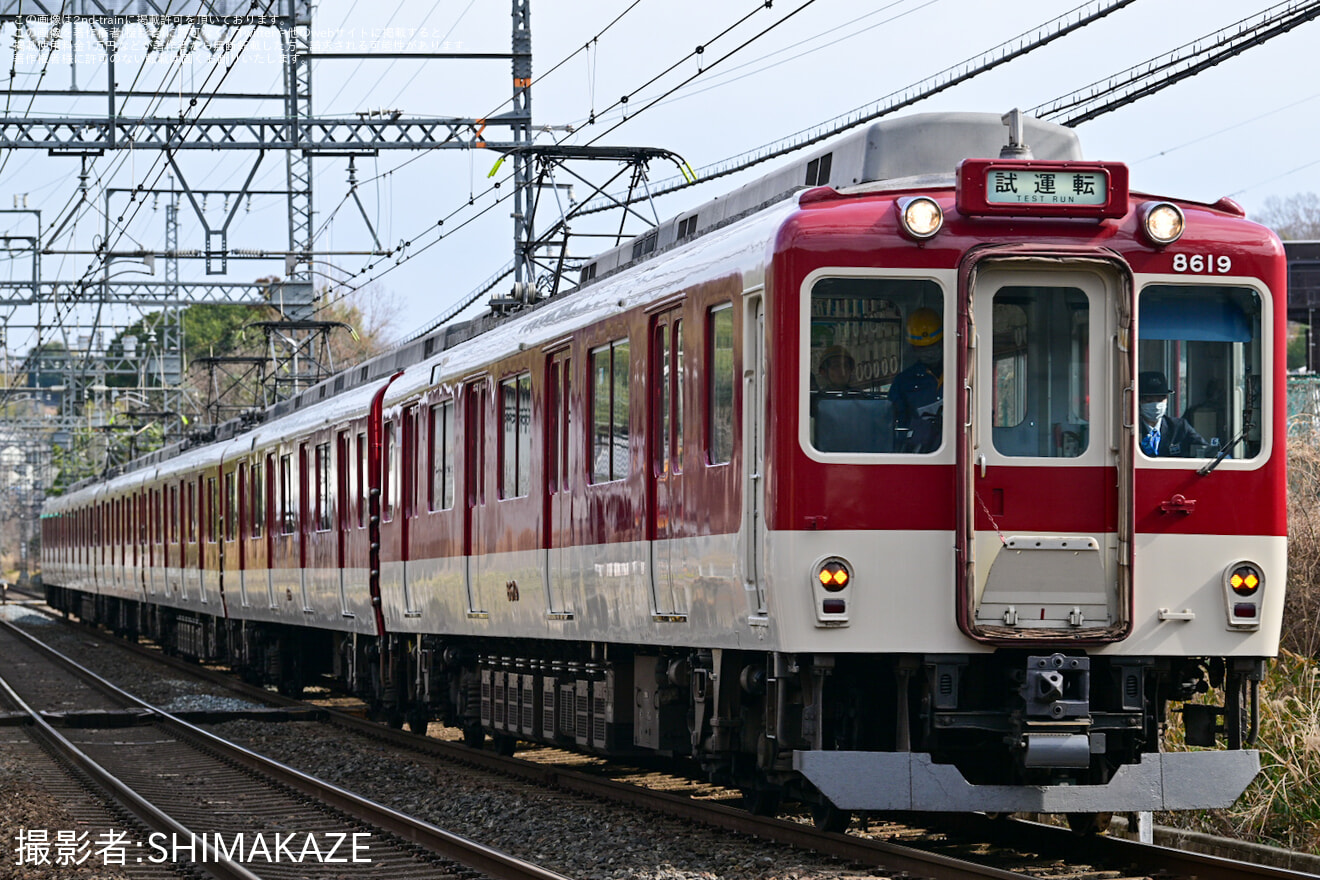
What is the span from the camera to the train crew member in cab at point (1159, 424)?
915cm

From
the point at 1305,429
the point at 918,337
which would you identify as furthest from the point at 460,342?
the point at 918,337

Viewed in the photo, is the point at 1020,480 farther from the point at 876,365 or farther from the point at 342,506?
the point at 342,506

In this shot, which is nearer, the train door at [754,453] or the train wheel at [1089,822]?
the train door at [754,453]

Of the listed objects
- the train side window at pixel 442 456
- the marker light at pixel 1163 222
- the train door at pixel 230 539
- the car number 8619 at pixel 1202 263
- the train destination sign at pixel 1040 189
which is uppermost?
the train destination sign at pixel 1040 189

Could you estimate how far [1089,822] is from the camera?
973 centimetres

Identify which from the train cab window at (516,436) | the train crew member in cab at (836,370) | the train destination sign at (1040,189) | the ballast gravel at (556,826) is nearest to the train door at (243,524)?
the ballast gravel at (556,826)

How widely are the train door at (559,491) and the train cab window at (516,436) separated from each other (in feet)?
1.56

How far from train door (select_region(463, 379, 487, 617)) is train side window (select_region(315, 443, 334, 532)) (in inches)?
203

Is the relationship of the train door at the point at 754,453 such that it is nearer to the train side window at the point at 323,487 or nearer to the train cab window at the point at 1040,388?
the train cab window at the point at 1040,388

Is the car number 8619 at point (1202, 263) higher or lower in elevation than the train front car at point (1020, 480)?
higher

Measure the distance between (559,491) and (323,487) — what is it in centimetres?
808

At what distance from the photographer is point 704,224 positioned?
11375mm

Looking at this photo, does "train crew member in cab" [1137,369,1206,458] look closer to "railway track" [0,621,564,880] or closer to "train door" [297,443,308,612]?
"railway track" [0,621,564,880]

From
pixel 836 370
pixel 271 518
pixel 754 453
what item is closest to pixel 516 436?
pixel 754 453
